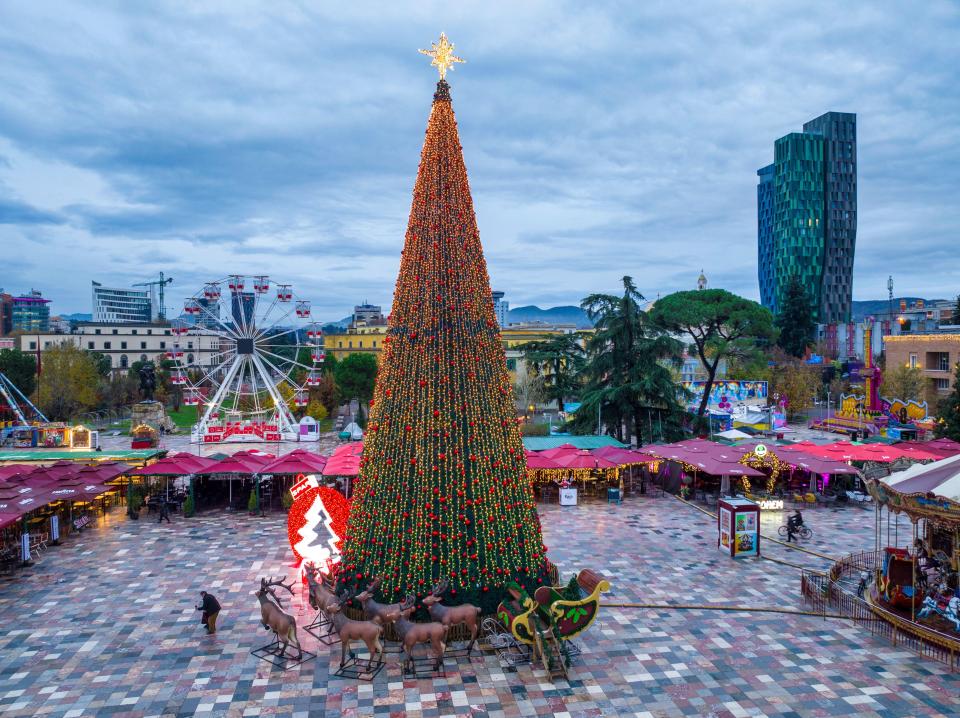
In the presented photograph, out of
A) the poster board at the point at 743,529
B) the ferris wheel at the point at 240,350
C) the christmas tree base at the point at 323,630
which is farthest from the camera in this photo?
the ferris wheel at the point at 240,350

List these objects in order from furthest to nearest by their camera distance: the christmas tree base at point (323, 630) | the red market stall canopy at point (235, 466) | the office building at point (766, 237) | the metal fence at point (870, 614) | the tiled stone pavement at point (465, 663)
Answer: the office building at point (766, 237) → the red market stall canopy at point (235, 466) → the christmas tree base at point (323, 630) → the metal fence at point (870, 614) → the tiled stone pavement at point (465, 663)

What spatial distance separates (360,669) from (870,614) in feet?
33.9

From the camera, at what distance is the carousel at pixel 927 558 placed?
1233 centimetres

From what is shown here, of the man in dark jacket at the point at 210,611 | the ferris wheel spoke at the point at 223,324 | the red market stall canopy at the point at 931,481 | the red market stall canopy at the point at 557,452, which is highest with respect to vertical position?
the ferris wheel spoke at the point at 223,324

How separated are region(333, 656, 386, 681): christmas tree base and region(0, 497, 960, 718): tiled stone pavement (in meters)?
0.18

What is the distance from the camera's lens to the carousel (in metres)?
12.3

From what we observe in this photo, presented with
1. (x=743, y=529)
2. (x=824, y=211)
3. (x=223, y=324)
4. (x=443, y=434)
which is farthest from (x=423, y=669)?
(x=824, y=211)

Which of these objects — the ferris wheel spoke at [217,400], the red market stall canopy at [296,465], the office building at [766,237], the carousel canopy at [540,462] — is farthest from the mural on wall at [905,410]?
the office building at [766,237]

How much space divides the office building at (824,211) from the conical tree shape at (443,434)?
132078 millimetres

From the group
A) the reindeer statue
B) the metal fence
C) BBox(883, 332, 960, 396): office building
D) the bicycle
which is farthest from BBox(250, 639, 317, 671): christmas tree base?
BBox(883, 332, 960, 396): office building

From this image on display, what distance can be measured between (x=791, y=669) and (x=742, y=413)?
36.6m

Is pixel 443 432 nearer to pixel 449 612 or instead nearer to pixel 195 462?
pixel 449 612

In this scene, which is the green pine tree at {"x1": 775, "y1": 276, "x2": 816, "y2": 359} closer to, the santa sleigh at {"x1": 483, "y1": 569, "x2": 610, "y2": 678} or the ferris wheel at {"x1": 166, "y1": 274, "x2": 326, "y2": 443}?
the ferris wheel at {"x1": 166, "y1": 274, "x2": 326, "y2": 443}

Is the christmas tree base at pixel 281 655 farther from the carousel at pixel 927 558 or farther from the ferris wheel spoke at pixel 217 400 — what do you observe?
the ferris wheel spoke at pixel 217 400
